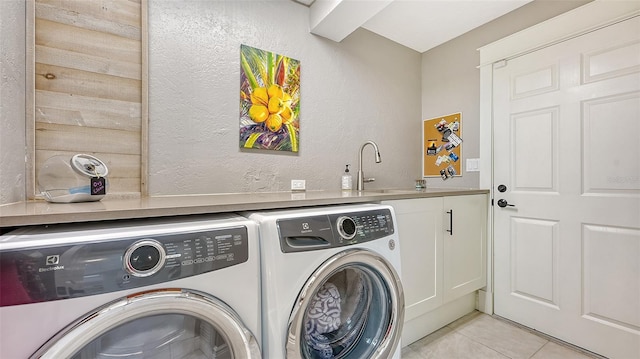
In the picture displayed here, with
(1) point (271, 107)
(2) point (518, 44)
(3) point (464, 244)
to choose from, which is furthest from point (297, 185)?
(2) point (518, 44)

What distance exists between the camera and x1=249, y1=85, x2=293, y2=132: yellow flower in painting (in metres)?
1.75

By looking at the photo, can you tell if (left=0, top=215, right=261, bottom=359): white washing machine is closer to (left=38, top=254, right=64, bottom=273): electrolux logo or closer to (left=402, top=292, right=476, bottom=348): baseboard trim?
(left=38, top=254, right=64, bottom=273): electrolux logo

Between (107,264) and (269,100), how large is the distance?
139cm

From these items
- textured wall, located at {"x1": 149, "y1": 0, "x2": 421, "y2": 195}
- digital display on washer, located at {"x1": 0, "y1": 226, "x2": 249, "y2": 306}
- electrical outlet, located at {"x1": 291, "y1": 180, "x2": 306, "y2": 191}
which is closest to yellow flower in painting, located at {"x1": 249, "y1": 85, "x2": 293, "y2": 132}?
textured wall, located at {"x1": 149, "y1": 0, "x2": 421, "y2": 195}

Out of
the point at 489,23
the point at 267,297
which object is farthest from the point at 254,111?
the point at 489,23

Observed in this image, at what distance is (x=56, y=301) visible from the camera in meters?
0.61

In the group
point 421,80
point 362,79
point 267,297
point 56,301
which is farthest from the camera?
point 421,80

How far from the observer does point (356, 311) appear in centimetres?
127

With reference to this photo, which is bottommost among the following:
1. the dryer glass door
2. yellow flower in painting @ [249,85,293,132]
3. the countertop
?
the dryer glass door

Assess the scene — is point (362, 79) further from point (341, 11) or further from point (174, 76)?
point (174, 76)

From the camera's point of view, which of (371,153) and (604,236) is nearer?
(604,236)

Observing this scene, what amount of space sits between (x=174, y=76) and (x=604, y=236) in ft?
9.06

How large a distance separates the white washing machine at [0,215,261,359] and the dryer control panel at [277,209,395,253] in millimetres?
131

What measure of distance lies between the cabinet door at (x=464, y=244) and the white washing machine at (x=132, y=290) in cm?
145
